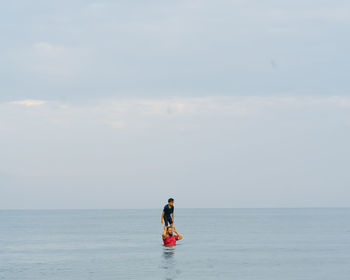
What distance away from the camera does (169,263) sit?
3262 cm

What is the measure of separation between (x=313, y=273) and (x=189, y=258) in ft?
27.4

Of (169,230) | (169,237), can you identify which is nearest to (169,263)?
(169,230)

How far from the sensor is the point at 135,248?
148 feet

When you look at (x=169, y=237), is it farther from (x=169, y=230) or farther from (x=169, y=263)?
(x=169, y=263)

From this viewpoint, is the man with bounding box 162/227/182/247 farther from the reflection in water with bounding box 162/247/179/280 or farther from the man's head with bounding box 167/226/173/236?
the reflection in water with bounding box 162/247/179/280

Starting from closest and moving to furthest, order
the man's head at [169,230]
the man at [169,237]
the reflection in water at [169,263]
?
1. the reflection in water at [169,263]
2. the man's head at [169,230]
3. the man at [169,237]

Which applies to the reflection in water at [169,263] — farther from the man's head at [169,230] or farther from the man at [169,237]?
the man's head at [169,230]

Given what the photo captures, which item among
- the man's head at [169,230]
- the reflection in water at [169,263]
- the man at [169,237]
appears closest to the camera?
the reflection in water at [169,263]

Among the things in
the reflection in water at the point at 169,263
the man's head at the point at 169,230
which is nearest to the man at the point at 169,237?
the man's head at the point at 169,230

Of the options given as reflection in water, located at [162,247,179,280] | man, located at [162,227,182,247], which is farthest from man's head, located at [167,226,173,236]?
reflection in water, located at [162,247,179,280]

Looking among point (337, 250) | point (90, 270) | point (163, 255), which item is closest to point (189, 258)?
point (163, 255)

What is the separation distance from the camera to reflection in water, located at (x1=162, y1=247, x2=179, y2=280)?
91.7 feet

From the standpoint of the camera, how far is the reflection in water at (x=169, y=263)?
27.9 meters

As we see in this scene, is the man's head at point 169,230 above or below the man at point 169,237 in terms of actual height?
above
